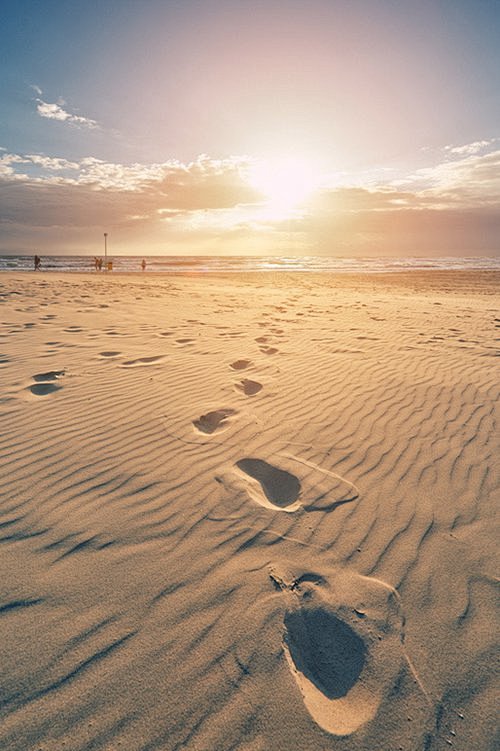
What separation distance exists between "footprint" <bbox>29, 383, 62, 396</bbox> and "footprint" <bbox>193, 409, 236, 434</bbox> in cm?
210

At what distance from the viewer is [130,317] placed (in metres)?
9.65

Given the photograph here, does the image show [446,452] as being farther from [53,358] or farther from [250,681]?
[53,358]

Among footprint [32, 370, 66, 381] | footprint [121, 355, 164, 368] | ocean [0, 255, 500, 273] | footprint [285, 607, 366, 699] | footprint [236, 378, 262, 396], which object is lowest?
footprint [285, 607, 366, 699]

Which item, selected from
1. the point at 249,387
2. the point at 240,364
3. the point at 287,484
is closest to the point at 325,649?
the point at 287,484

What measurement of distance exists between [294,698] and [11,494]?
2.39 m

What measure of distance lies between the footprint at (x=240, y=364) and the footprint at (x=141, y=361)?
127cm

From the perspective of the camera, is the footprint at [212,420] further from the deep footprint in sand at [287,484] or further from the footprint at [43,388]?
the footprint at [43,388]

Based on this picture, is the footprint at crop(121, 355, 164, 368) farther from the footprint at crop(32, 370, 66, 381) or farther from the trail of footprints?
the trail of footprints

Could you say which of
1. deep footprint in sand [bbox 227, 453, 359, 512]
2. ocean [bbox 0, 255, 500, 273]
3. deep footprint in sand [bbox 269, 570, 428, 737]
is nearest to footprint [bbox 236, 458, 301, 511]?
deep footprint in sand [bbox 227, 453, 359, 512]

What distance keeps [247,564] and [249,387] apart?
9.39 ft

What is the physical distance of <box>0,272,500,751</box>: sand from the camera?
152 cm

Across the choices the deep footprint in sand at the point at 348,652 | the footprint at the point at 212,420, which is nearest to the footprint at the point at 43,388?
the footprint at the point at 212,420

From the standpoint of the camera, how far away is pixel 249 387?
488cm

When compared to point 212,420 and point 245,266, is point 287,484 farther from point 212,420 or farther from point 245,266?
point 245,266
